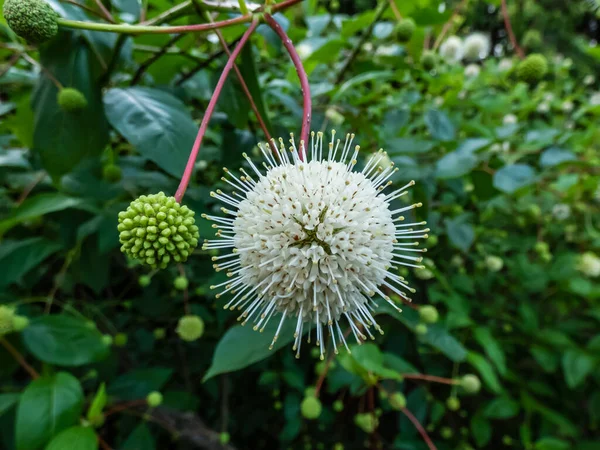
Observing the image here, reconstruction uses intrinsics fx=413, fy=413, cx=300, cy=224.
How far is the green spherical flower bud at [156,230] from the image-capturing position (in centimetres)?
66

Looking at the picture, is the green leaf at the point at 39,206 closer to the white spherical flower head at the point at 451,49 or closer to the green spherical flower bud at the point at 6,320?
the green spherical flower bud at the point at 6,320

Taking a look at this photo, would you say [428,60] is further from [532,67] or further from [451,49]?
[451,49]

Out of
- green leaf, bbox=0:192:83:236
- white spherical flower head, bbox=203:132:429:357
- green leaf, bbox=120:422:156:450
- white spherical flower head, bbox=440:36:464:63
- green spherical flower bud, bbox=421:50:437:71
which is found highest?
white spherical flower head, bbox=440:36:464:63

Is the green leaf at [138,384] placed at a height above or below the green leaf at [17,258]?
below

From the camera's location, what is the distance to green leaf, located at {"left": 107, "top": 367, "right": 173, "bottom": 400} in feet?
4.96

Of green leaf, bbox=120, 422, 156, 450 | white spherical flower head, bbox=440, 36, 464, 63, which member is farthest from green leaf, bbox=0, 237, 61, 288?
white spherical flower head, bbox=440, 36, 464, 63

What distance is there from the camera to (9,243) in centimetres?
129

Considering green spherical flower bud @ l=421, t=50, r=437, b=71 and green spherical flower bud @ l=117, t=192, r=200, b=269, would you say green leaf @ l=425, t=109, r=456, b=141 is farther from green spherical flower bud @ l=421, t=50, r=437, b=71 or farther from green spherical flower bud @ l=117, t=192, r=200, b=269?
green spherical flower bud @ l=117, t=192, r=200, b=269

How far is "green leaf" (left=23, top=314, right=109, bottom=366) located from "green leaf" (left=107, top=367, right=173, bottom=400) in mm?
329

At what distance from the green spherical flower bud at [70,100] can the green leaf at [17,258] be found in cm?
50

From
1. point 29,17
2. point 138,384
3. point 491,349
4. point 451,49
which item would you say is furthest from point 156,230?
point 451,49

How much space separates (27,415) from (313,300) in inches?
31.9

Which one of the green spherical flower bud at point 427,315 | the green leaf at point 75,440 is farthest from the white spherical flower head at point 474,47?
the green leaf at point 75,440

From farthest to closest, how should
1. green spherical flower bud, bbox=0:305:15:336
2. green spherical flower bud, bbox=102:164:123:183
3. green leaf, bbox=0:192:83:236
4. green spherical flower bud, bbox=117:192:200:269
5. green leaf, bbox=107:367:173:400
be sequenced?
green leaf, bbox=107:367:173:400 → green spherical flower bud, bbox=102:164:123:183 → green spherical flower bud, bbox=0:305:15:336 → green leaf, bbox=0:192:83:236 → green spherical flower bud, bbox=117:192:200:269
